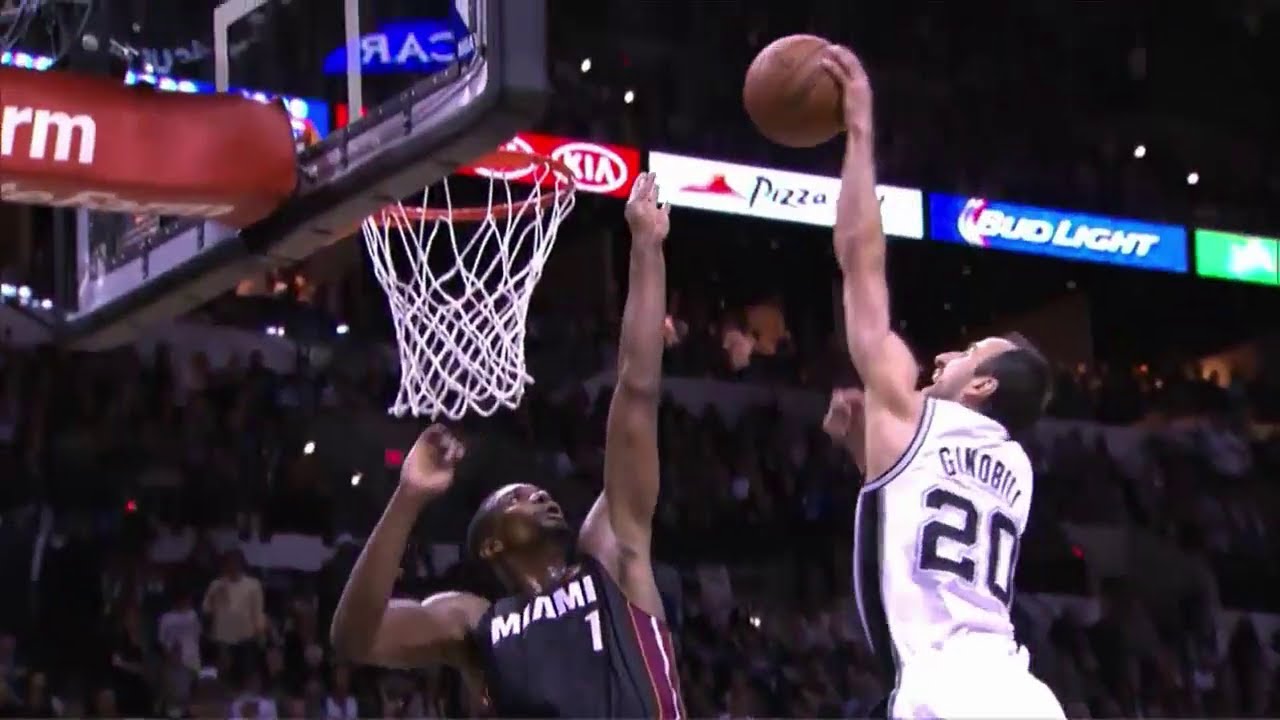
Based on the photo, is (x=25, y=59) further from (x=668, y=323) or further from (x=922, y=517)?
(x=922, y=517)

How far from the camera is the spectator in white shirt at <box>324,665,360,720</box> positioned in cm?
927

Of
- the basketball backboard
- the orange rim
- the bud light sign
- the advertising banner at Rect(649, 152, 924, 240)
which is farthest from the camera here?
the bud light sign

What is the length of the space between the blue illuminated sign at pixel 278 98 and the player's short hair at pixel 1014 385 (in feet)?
7.41

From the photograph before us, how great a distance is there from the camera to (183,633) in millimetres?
9297

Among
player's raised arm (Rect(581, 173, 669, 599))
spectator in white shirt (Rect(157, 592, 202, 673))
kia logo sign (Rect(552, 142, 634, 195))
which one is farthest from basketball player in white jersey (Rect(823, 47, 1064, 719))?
kia logo sign (Rect(552, 142, 634, 195))

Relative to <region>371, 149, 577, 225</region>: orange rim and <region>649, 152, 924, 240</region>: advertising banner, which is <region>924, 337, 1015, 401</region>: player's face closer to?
<region>371, 149, 577, 225</region>: orange rim

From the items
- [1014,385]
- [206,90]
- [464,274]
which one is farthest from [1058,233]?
[1014,385]

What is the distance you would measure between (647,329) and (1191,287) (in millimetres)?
17128

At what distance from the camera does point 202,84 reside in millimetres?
5324

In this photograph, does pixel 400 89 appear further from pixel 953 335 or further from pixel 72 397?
pixel 953 335

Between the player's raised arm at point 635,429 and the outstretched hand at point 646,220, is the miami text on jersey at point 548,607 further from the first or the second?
the outstretched hand at point 646,220

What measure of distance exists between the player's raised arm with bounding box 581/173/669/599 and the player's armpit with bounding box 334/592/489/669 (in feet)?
1.15

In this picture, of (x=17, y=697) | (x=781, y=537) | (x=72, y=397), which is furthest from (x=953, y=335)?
(x=17, y=697)

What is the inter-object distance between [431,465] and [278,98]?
5.17ft
